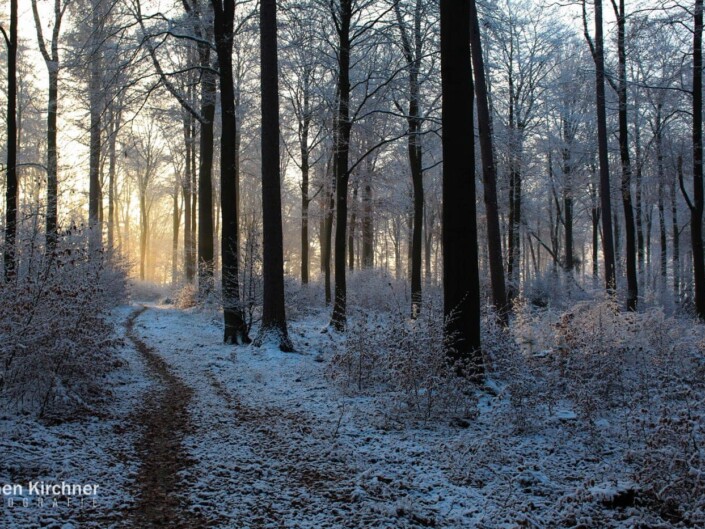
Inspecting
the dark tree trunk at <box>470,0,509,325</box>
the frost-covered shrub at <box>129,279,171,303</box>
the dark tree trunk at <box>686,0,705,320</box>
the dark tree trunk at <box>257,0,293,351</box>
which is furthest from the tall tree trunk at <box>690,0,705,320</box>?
the frost-covered shrub at <box>129,279,171,303</box>

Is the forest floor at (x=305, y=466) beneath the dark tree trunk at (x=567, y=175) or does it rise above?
beneath

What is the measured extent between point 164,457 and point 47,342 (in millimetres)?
2067

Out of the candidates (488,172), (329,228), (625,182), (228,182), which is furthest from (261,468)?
(329,228)

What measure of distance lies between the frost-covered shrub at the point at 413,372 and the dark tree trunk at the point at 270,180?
10.3 feet

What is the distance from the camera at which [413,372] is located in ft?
18.2

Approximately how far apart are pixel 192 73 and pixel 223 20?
26.0ft

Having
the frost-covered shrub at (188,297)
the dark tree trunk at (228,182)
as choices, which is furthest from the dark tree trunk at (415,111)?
the frost-covered shrub at (188,297)

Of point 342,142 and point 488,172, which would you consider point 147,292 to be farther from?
point 488,172

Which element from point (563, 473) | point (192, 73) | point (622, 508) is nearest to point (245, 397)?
point (563, 473)

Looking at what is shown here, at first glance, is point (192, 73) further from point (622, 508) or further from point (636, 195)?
point (636, 195)

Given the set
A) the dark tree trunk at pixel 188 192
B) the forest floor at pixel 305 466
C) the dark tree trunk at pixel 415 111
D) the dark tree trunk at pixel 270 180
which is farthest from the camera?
the dark tree trunk at pixel 188 192

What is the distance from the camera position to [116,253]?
16.6 meters

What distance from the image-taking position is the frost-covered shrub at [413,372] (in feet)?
17.8

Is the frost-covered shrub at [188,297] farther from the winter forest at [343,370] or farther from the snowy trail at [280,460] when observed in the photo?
the snowy trail at [280,460]
